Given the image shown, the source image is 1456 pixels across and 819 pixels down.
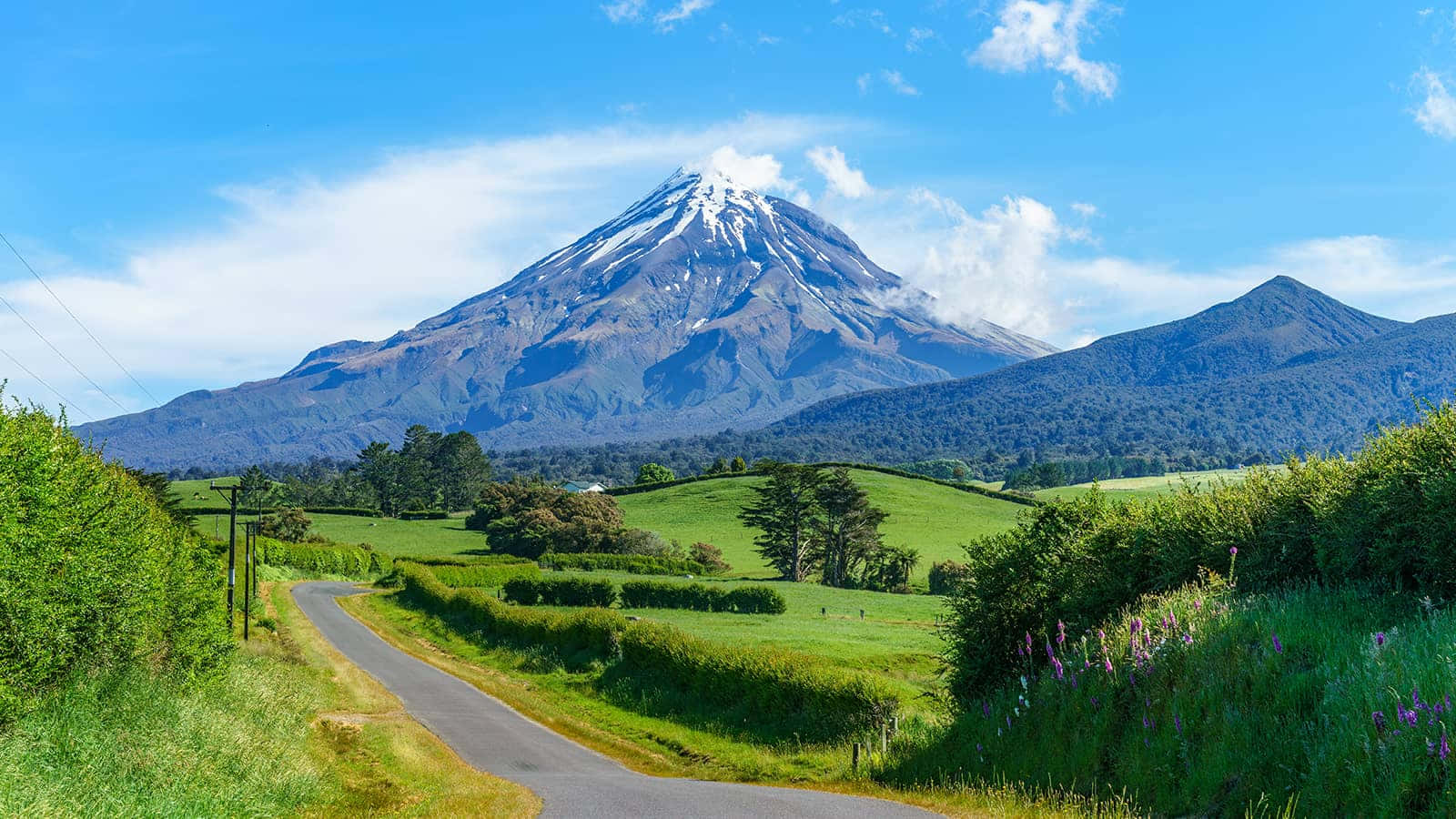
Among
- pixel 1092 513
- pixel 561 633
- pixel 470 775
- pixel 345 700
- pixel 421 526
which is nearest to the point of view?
pixel 1092 513

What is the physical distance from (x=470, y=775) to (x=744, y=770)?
599 centimetres

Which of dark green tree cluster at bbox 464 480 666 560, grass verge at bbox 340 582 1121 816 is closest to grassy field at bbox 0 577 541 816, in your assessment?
grass verge at bbox 340 582 1121 816

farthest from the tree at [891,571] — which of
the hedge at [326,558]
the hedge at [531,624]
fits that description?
the hedge at [326,558]

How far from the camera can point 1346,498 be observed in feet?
46.9

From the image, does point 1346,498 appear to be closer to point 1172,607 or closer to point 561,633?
point 1172,607

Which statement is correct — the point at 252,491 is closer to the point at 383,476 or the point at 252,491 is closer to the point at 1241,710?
the point at 383,476

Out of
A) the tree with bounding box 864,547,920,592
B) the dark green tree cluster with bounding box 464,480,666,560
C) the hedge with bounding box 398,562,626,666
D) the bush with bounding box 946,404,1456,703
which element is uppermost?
the bush with bounding box 946,404,1456,703

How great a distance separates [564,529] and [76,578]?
3095 inches

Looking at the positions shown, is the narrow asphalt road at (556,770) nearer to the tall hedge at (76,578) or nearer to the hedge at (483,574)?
the tall hedge at (76,578)

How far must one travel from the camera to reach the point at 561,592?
62750mm

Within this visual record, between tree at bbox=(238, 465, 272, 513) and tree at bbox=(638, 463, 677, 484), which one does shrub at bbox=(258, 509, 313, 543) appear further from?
tree at bbox=(638, 463, 677, 484)

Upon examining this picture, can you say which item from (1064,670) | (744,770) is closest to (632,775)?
(744,770)

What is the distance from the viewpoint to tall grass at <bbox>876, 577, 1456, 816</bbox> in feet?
33.7

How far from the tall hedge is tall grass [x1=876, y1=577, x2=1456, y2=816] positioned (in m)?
14.6
